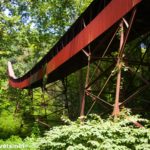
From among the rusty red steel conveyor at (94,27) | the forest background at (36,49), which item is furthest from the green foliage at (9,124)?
the rusty red steel conveyor at (94,27)

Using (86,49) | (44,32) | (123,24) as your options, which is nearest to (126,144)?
(123,24)

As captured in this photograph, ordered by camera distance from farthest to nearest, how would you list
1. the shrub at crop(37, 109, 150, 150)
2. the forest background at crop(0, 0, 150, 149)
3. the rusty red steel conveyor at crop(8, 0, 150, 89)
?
the forest background at crop(0, 0, 150, 149), the rusty red steel conveyor at crop(8, 0, 150, 89), the shrub at crop(37, 109, 150, 150)

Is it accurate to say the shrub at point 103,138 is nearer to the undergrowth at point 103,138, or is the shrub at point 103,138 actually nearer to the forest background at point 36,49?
the undergrowth at point 103,138

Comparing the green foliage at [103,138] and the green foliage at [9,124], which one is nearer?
the green foliage at [103,138]

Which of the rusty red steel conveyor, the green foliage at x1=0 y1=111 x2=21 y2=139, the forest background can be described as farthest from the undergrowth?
the green foliage at x1=0 y1=111 x2=21 y2=139

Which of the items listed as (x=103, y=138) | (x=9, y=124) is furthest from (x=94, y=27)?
(x=9, y=124)

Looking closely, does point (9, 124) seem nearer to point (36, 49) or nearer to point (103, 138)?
point (36, 49)

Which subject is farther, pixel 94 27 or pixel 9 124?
pixel 9 124

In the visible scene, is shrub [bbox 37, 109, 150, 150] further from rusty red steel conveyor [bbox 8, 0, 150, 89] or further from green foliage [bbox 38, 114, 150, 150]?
rusty red steel conveyor [bbox 8, 0, 150, 89]

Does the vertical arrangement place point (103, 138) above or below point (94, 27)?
below

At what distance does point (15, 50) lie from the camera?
22531mm

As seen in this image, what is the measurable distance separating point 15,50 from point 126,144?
16994 millimetres

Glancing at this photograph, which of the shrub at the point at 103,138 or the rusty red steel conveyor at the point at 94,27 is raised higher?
A: the rusty red steel conveyor at the point at 94,27

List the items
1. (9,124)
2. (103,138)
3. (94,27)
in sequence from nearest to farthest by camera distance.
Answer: (103,138) → (94,27) → (9,124)
